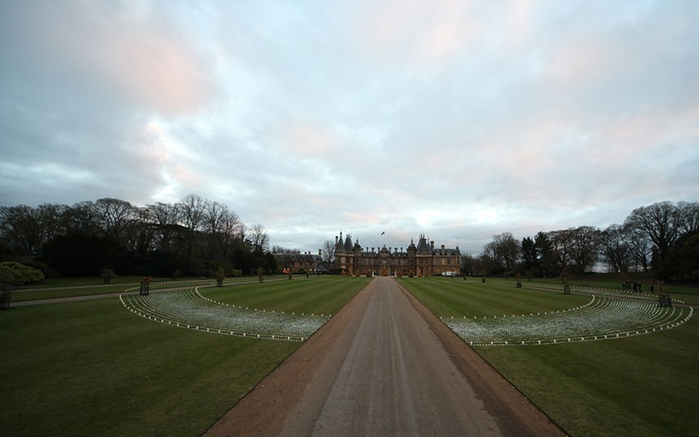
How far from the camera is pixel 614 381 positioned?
884 centimetres

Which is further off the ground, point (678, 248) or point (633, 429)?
point (678, 248)

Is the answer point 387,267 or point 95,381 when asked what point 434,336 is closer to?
point 95,381

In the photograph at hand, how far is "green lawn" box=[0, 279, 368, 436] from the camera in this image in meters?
6.24

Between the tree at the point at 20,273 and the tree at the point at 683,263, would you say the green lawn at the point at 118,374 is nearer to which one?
the tree at the point at 20,273

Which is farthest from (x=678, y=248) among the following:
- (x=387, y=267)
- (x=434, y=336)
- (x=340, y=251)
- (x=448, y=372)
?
(x=340, y=251)

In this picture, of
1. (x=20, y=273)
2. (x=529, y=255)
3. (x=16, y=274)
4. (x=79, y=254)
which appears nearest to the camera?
(x=16, y=274)

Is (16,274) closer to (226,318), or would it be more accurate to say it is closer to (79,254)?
(79,254)

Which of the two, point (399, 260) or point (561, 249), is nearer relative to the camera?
point (561, 249)

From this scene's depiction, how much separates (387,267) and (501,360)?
120516 mm

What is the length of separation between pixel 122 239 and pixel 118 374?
5968 centimetres

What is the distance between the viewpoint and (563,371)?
31.7 feet

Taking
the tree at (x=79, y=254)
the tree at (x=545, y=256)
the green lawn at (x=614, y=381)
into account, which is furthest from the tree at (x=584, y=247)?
the tree at (x=79, y=254)

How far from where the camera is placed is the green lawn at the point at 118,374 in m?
6.24

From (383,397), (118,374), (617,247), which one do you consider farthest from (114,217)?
(617,247)
